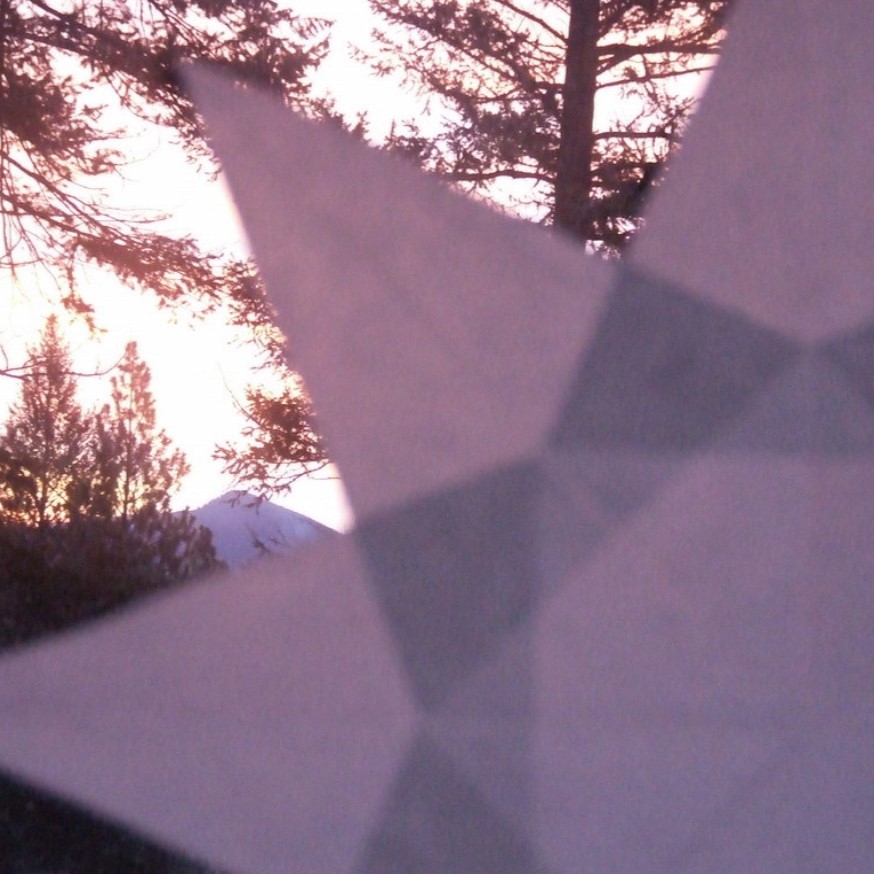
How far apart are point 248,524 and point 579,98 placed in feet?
14.5

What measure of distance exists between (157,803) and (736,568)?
9.09ft

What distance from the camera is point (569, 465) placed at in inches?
193

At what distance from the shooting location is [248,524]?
33.7 ft

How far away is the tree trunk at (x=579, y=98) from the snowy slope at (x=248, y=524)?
3.31 metres

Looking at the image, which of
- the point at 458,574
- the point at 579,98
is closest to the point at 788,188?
the point at 458,574

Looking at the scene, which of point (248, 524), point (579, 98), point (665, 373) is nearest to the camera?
point (665, 373)

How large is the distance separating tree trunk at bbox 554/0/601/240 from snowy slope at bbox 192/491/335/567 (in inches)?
130

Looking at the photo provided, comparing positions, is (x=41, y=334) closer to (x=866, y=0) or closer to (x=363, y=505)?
(x=363, y=505)

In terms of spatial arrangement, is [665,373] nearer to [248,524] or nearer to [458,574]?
[458,574]

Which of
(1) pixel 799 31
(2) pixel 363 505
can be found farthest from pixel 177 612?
(1) pixel 799 31

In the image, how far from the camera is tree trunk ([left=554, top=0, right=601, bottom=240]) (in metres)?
9.55

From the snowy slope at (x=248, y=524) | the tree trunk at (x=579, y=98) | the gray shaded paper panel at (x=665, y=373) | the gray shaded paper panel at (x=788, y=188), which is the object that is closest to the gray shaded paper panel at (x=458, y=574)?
the gray shaded paper panel at (x=665, y=373)

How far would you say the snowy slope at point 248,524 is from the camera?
884 centimetres

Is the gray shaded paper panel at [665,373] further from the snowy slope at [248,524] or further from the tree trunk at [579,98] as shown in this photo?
the tree trunk at [579,98]
